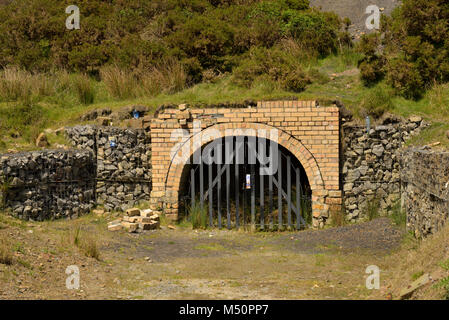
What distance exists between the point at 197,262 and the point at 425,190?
3.78 metres

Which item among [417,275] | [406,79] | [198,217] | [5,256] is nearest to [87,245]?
[5,256]

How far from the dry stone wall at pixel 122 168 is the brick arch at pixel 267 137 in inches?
27.7

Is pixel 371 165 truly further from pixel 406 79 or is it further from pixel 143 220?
pixel 143 220

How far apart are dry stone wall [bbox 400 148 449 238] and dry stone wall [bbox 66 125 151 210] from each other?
18.2ft

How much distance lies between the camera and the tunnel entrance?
11609 millimetres

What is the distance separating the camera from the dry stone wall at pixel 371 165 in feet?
37.6

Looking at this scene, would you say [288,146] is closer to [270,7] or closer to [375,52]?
[375,52]

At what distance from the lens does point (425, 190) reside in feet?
28.1

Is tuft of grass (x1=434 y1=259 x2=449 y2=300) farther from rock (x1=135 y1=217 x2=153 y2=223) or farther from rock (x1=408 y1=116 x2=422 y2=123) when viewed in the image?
rock (x1=135 y1=217 x2=153 y2=223)

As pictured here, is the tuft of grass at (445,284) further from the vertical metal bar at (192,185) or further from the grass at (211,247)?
the vertical metal bar at (192,185)

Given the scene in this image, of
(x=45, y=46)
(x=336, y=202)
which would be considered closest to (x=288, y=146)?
(x=336, y=202)

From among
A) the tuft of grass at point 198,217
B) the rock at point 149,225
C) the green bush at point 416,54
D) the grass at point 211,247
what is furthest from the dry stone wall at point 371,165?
the rock at point 149,225

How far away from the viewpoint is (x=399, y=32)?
13.8 meters

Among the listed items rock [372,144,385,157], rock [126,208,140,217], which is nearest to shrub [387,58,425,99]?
rock [372,144,385,157]
